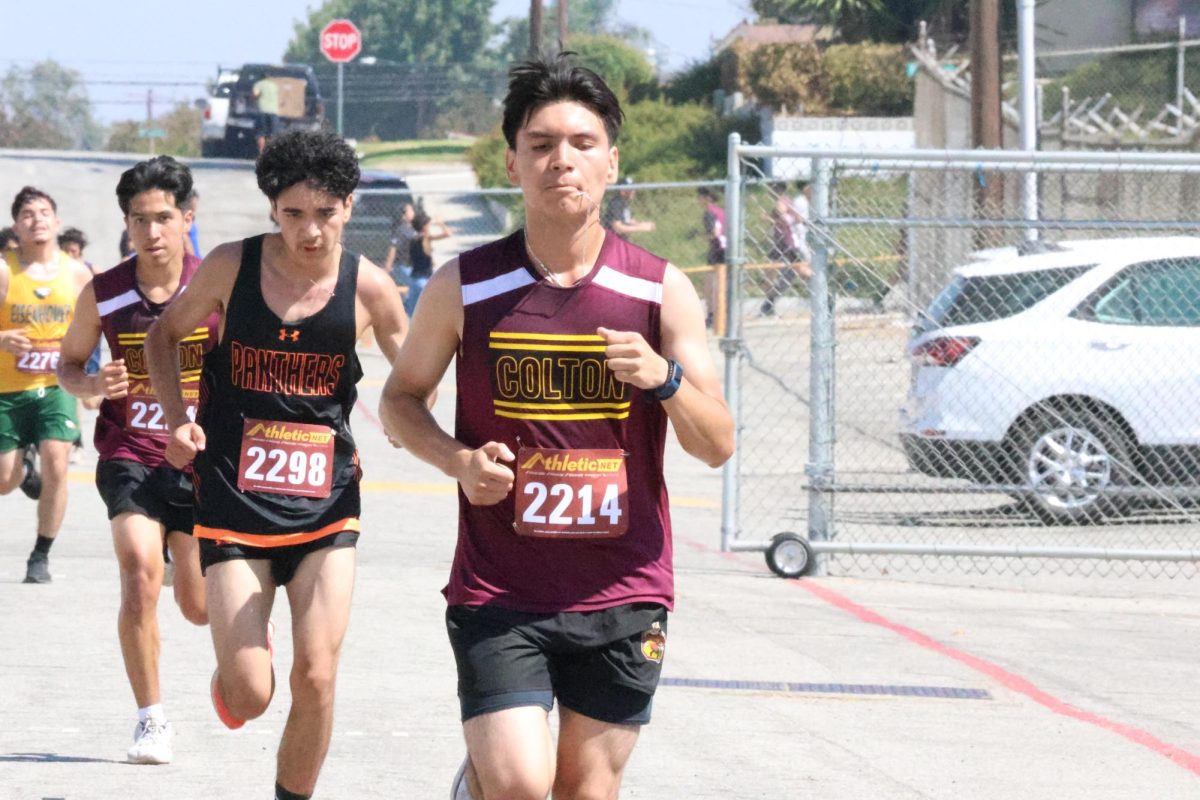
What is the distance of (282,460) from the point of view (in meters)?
5.34

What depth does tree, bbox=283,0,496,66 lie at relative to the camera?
4508 inches

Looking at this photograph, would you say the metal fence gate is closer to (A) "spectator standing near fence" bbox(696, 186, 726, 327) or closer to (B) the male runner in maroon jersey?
(B) the male runner in maroon jersey

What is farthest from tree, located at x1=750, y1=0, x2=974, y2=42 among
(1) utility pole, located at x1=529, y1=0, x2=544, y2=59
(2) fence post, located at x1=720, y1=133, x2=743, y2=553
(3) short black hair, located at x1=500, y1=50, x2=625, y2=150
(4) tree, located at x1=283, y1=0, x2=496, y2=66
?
(4) tree, located at x1=283, y1=0, x2=496, y2=66

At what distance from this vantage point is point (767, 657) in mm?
8258

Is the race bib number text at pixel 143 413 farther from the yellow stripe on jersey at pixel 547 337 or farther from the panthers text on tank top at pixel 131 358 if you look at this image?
the yellow stripe on jersey at pixel 547 337

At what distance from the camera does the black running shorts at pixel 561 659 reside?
4.06 meters

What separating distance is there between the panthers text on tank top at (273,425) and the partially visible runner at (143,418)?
75 cm

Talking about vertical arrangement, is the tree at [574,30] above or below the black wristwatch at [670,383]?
above

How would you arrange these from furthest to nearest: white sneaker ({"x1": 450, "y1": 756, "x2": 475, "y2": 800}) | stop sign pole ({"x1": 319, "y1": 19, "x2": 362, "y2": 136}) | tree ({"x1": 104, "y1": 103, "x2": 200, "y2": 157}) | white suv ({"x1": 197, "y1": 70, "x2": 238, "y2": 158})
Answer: tree ({"x1": 104, "y1": 103, "x2": 200, "y2": 157}) → stop sign pole ({"x1": 319, "y1": 19, "x2": 362, "y2": 136}) → white suv ({"x1": 197, "y1": 70, "x2": 238, "y2": 158}) → white sneaker ({"x1": 450, "y1": 756, "x2": 475, "y2": 800})

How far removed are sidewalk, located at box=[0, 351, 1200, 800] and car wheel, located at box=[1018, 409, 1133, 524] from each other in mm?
582

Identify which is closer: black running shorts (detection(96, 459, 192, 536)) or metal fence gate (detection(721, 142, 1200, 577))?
black running shorts (detection(96, 459, 192, 536))

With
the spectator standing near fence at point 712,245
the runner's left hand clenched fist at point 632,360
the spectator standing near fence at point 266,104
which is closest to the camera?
the runner's left hand clenched fist at point 632,360

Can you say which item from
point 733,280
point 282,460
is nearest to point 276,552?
point 282,460

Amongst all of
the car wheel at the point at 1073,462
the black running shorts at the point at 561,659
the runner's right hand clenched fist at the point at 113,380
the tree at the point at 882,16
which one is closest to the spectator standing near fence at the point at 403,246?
the car wheel at the point at 1073,462
